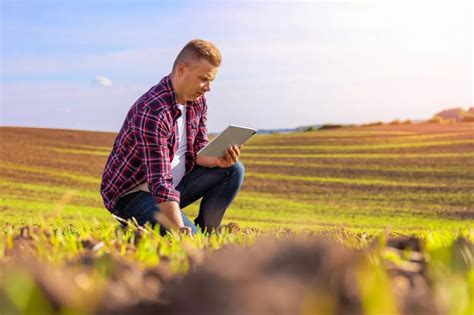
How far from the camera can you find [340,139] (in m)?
27.4

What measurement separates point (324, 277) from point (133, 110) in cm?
367

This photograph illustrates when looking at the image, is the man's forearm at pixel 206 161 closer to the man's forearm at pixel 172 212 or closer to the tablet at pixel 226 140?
the tablet at pixel 226 140

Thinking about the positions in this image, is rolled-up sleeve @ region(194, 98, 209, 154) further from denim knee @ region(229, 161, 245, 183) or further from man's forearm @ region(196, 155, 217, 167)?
denim knee @ region(229, 161, 245, 183)

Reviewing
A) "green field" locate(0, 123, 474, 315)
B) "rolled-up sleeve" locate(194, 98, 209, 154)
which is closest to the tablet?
"rolled-up sleeve" locate(194, 98, 209, 154)

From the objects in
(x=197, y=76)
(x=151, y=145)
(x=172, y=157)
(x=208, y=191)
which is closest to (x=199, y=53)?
(x=197, y=76)

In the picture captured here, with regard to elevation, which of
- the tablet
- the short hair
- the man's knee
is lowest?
the man's knee

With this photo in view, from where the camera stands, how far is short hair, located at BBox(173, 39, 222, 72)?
15.3 feet

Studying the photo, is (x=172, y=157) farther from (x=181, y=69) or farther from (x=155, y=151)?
(x=181, y=69)

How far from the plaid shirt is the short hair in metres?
0.27

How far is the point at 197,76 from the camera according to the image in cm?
473

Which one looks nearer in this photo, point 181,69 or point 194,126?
point 181,69

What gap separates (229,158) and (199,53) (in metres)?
1.02

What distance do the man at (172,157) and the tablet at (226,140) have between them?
0.05 meters

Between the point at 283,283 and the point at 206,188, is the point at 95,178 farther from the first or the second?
the point at 283,283
